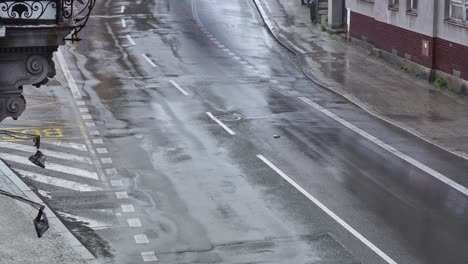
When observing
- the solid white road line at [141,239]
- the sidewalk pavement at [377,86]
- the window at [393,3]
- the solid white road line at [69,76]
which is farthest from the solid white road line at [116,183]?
the window at [393,3]

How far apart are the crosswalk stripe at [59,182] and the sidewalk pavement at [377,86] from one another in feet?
31.4

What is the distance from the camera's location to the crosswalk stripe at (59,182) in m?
23.4

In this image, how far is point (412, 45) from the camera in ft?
125

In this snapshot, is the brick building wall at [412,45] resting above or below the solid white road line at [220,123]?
above

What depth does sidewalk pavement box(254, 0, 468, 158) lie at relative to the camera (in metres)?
29.5

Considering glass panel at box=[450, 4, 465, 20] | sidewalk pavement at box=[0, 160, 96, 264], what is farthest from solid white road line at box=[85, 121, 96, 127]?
glass panel at box=[450, 4, 465, 20]

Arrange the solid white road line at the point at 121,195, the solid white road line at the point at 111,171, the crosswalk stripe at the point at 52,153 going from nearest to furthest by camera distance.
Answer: the solid white road line at the point at 121,195, the solid white road line at the point at 111,171, the crosswalk stripe at the point at 52,153

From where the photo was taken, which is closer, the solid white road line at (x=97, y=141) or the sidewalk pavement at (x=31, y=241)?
the sidewalk pavement at (x=31, y=241)

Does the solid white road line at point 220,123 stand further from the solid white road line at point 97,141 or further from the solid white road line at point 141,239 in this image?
the solid white road line at point 141,239

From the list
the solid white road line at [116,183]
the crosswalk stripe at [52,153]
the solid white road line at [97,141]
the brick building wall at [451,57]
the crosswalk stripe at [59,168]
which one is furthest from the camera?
the brick building wall at [451,57]

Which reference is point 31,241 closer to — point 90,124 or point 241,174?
point 241,174

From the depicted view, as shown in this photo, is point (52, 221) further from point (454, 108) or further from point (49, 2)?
point (454, 108)

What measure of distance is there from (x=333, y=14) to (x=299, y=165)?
22844 millimetres

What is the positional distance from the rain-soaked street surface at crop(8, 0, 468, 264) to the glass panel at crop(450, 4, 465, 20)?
201 inches
